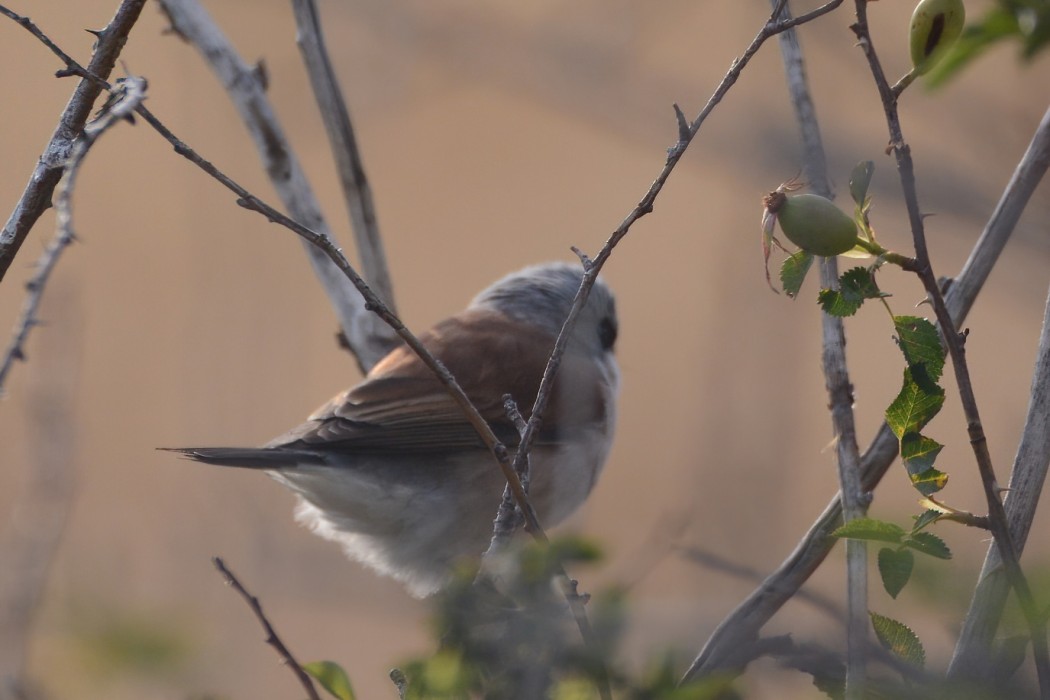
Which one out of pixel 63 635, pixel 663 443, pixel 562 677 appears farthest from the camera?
pixel 663 443

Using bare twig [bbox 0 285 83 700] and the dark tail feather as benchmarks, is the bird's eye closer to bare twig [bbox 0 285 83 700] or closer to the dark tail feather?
the dark tail feather

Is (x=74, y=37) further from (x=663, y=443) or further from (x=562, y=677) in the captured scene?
(x=562, y=677)

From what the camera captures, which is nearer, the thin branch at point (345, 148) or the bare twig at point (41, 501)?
the bare twig at point (41, 501)

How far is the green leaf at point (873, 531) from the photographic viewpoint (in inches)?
43.9

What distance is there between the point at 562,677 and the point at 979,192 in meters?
0.77

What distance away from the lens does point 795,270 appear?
1238 mm

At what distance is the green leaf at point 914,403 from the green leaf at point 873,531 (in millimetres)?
134

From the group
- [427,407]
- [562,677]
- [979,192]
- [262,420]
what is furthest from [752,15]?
[262,420]

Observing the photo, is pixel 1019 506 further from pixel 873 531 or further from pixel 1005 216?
pixel 1005 216

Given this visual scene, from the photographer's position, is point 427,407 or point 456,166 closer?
point 427,407

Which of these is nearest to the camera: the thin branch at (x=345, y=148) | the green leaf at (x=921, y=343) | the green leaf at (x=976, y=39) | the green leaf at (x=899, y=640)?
the green leaf at (x=976, y=39)

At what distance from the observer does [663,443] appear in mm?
3395

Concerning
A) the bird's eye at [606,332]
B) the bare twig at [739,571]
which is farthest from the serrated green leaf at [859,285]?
the bird's eye at [606,332]

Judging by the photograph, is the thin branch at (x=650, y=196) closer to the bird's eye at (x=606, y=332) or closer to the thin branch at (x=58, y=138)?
the thin branch at (x=58, y=138)
